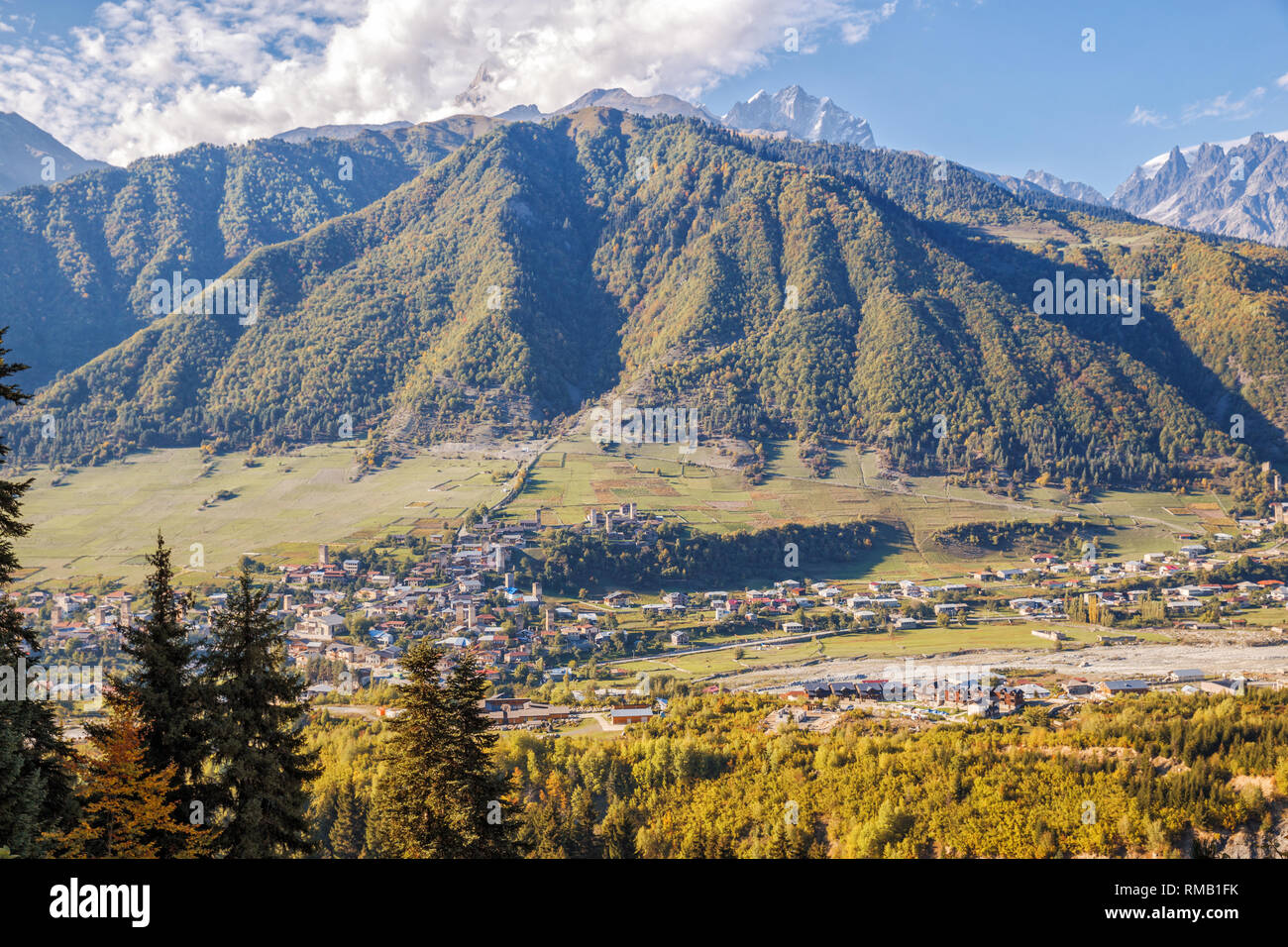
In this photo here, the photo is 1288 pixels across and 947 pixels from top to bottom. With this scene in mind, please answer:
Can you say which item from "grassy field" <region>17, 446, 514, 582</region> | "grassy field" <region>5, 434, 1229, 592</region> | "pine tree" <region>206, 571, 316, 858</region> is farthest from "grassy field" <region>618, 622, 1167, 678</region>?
"pine tree" <region>206, 571, 316, 858</region>

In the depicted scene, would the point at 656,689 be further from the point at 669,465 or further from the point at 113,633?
the point at 669,465

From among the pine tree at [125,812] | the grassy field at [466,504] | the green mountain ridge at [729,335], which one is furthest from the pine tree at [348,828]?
the green mountain ridge at [729,335]

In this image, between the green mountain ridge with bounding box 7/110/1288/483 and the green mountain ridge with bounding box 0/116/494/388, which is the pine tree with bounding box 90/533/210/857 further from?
the green mountain ridge with bounding box 0/116/494/388

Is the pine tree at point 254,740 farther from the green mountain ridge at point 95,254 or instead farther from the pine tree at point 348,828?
the green mountain ridge at point 95,254

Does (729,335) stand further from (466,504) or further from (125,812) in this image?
(125,812)

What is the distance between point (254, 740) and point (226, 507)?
89.2 metres

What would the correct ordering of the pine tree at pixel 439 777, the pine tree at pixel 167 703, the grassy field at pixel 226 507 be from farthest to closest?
the grassy field at pixel 226 507 < the pine tree at pixel 439 777 < the pine tree at pixel 167 703

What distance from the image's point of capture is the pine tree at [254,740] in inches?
480

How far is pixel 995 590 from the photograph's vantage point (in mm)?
73500

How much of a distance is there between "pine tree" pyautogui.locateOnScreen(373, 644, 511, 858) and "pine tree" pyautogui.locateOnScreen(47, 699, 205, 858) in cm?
301

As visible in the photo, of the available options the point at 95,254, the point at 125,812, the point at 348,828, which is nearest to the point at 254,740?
the point at 125,812

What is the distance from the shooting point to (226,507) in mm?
90438

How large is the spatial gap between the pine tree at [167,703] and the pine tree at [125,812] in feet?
1.13
